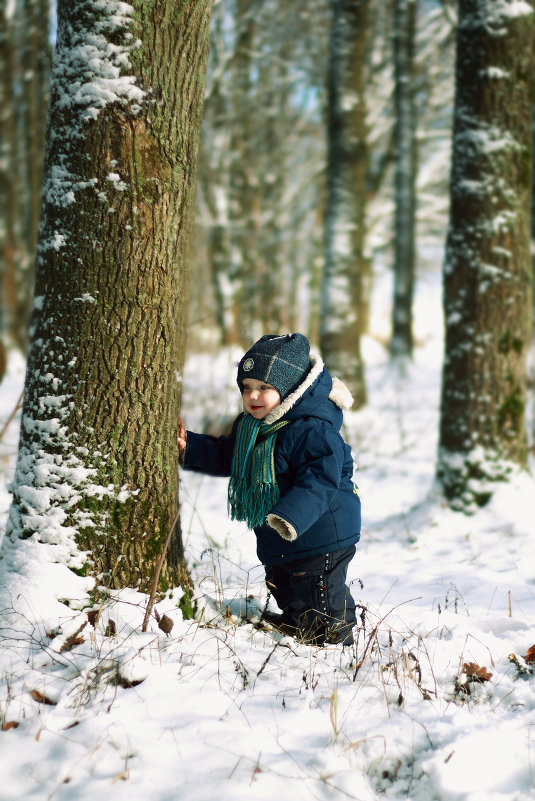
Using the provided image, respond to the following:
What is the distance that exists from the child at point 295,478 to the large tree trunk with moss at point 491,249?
6.64 ft

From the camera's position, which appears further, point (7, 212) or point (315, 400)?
point (7, 212)

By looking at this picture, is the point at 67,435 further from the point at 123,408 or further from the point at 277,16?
the point at 277,16

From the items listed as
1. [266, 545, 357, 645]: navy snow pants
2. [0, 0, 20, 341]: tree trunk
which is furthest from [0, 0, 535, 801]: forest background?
[0, 0, 20, 341]: tree trunk

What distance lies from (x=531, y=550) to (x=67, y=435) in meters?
2.90

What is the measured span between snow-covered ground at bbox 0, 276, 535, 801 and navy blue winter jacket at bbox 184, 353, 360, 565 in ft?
1.25

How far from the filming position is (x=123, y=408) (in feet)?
8.20

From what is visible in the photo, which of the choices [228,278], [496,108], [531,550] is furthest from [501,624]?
[228,278]

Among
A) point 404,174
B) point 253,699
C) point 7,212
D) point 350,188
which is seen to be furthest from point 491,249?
point 7,212

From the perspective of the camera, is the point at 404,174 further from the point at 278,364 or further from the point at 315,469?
the point at 315,469

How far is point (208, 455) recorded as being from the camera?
9.93 ft

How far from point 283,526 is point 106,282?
3.80 ft

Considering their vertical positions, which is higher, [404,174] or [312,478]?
[404,174]

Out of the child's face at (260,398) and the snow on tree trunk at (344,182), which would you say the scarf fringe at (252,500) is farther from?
the snow on tree trunk at (344,182)

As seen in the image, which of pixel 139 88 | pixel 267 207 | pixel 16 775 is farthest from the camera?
pixel 267 207
